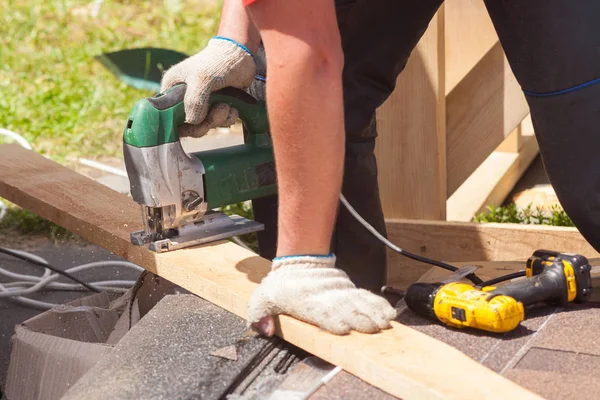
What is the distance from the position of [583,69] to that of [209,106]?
40.0 inches

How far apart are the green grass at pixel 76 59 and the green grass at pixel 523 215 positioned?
2.19m

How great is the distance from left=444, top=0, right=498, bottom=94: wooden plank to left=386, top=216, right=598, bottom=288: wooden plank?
1.91ft

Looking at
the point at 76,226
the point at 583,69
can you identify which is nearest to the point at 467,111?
the point at 583,69

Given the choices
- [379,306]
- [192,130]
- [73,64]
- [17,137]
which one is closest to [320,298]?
[379,306]

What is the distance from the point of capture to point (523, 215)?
4027 mm

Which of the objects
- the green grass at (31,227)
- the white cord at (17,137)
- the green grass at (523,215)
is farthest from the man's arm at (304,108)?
the white cord at (17,137)

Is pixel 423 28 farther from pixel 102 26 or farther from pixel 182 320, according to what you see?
pixel 102 26

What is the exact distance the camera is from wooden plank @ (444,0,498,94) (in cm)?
340

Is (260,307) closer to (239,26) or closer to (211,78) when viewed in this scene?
→ (211,78)

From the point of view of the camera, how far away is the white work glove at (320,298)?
2.02 metres

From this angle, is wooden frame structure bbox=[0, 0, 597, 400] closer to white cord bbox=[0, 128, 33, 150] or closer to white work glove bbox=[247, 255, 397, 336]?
white work glove bbox=[247, 255, 397, 336]

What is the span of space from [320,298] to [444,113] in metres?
1.41

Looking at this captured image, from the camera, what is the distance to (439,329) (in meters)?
2.23

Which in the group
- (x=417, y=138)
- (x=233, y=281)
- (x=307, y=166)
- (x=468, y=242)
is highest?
(x=307, y=166)
